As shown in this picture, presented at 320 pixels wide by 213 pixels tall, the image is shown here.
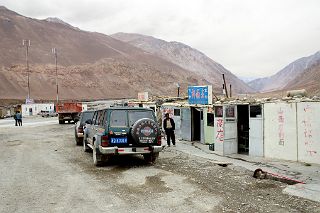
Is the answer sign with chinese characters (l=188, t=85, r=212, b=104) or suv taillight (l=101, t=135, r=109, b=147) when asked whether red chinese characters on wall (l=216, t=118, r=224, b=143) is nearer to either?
sign with chinese characters (l=188, t=85, r=212, b=104)

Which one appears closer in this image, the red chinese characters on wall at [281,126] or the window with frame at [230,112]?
the red chinese characters on wall at [281,126]

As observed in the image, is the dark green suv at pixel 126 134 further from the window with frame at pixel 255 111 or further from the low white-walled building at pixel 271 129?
the window with frame at pixel 255 111

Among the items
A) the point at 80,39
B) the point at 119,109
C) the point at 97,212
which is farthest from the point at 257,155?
the point at 80,39

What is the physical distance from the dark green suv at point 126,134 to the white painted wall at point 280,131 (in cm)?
452

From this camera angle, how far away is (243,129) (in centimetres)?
1595

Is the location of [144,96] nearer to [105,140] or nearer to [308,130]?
[105,140]

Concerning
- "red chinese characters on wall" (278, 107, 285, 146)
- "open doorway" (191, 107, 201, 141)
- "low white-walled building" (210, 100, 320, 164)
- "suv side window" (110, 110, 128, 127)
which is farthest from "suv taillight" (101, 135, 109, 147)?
"open doorway" (191, 107, 201, 141)

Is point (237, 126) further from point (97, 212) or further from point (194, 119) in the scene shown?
point (97, 212)

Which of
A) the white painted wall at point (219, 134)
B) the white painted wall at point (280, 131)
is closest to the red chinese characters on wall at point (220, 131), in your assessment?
the white painted wall at point (219, 134)

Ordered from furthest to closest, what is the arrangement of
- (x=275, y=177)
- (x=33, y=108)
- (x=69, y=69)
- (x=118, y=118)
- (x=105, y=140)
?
(x=69, y=69), (x=33, y=108), (x=118, y=118), (x=105, y=140), (x=275, y=177)

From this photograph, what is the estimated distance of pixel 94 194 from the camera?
Result: 850 cm

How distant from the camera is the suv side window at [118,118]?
1178 cm

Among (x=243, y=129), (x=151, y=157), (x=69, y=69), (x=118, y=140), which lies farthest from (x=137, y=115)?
(x=69, y=69)

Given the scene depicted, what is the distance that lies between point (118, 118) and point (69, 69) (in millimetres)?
106334
